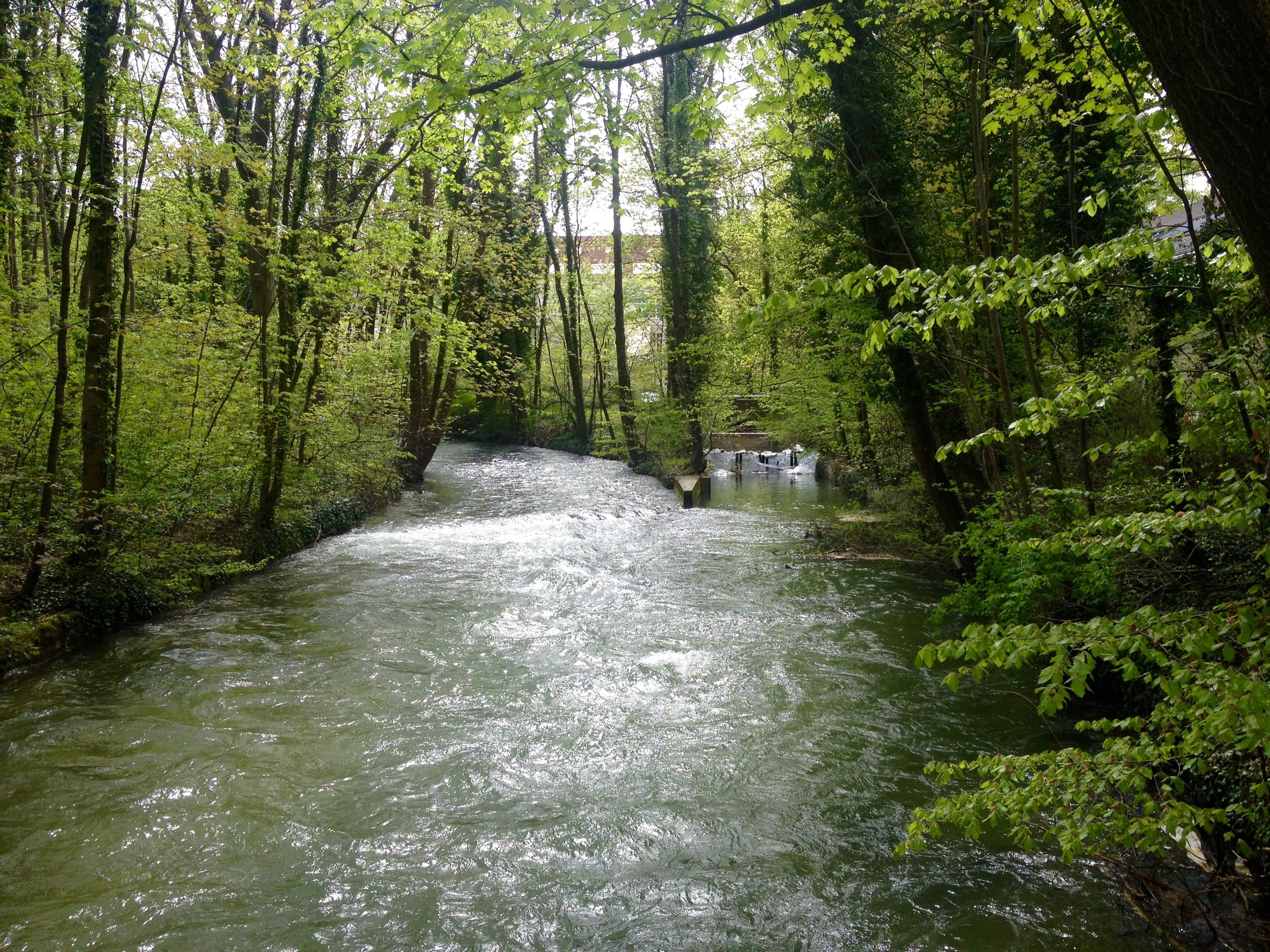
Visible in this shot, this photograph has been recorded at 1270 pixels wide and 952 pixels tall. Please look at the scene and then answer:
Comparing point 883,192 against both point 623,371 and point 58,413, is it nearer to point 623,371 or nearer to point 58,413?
point 58,413

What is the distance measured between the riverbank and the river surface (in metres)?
0.22

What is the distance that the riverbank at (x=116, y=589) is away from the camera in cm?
588

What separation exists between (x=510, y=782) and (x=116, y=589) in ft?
15.6

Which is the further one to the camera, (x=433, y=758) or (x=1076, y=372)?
(x=1076, y=372)

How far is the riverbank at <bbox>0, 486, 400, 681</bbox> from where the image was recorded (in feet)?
19.3

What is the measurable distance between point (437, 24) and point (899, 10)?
6.26 metres

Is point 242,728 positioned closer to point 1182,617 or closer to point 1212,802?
point 1182,617

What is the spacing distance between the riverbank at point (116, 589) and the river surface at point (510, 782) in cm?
22

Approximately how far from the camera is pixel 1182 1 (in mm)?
1755

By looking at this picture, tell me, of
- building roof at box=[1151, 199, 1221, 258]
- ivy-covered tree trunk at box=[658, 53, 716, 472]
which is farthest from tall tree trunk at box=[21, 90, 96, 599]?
ivy-covered tree trunk at box=[658, 53, 716, 472]

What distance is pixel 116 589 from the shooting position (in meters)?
6.80

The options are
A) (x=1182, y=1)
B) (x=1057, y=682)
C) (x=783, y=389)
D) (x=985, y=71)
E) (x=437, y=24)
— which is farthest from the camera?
(x=783, y=389)

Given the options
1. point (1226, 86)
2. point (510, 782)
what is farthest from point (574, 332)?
point (1226, 86)

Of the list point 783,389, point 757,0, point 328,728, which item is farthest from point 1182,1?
point 783,389
